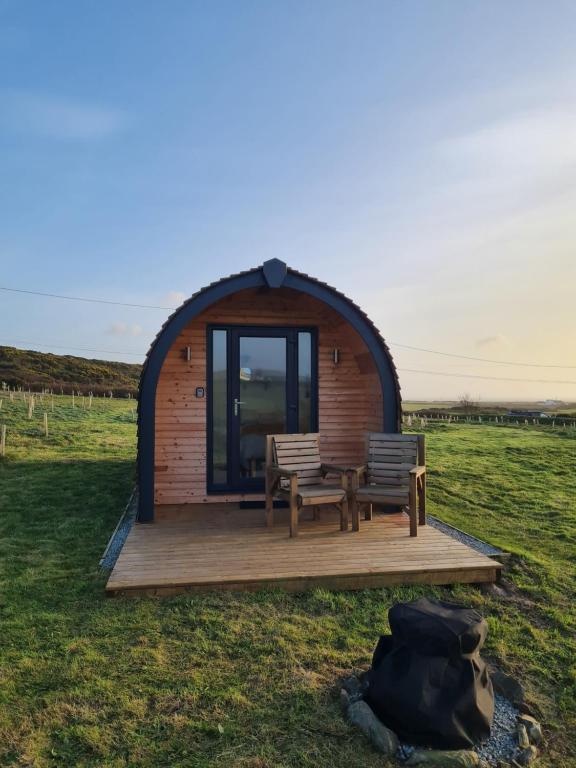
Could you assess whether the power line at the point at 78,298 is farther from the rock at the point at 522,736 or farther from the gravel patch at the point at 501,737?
the rock at the point at 522,736

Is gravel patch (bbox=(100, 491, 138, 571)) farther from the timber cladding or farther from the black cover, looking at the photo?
the black cover

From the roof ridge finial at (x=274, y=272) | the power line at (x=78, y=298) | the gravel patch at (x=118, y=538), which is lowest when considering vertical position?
the gravel patch at (x=118, y=538)

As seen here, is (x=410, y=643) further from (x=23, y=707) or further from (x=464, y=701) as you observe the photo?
(x=23, y=707)

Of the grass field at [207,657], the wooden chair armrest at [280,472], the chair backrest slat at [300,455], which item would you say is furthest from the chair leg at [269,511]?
the grass field at [207,657]

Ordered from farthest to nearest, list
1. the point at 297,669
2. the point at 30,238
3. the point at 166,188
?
1. the point at 30,238
2. the point at 166,188
3. the point at 297,669

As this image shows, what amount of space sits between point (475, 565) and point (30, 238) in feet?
58.5

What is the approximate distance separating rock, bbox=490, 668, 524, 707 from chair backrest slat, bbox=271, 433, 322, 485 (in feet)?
10.6

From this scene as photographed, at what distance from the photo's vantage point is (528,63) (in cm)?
Answer: 657

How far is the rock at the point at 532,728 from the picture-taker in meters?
2.30

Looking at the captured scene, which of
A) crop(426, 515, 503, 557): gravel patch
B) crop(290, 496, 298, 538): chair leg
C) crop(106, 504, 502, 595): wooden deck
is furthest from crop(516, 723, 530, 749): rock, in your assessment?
crop(290, 496, 298, 538): chair leg

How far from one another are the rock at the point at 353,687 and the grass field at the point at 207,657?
10cm

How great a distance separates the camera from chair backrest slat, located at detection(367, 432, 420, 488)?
18.8 feet

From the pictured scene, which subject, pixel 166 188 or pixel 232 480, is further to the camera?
pixel 166 188

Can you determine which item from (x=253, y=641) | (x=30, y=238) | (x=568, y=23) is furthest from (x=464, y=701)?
(x=30, y=238)
